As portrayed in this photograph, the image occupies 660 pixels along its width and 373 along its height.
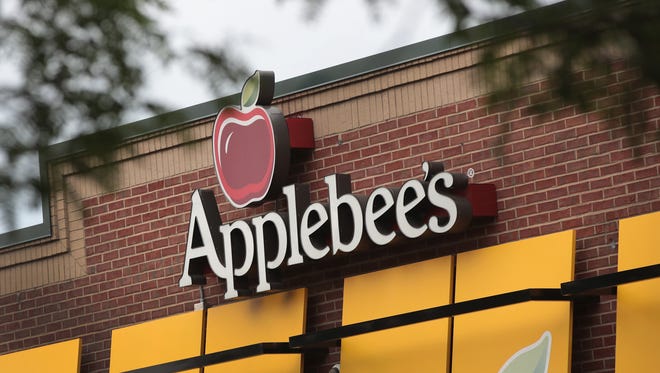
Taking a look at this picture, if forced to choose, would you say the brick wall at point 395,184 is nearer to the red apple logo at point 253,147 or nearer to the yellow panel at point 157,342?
the yellow panel at point 157,342

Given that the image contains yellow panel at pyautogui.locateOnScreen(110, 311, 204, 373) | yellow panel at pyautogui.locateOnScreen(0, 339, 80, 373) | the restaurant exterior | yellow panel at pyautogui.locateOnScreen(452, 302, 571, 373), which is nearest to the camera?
yellow panel at pyautogui.locateOnScreen(452, 302, 571, 373)

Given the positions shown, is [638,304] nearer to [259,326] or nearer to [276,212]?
[276,212]

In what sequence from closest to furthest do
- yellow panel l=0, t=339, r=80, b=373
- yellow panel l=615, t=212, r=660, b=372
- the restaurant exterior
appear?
yellow panel l=615, t=212, r=660, b=372
the restaurant exterior
yellow panel l=0, t=339, r=80, b=373

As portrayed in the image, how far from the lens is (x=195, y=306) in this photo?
13.5m

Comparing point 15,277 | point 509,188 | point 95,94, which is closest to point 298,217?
point 509,188

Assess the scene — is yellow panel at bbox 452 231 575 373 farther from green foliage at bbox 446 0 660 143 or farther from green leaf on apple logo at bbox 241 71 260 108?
green foliage at bbox 446 0 660 143

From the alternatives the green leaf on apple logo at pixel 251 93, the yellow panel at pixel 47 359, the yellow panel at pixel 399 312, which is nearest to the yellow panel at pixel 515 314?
the yellow panel at pixel 399 312

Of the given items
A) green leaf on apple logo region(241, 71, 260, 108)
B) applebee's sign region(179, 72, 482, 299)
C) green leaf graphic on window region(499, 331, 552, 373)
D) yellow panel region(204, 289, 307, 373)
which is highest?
green leaf on apple logo region(241, 71, 260, 108)

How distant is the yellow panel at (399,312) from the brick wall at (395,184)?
27 centimetres

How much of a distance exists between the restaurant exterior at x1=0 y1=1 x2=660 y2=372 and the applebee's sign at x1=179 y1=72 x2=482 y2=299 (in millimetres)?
20

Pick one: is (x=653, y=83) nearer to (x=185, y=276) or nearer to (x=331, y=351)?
(x=331, y=351)

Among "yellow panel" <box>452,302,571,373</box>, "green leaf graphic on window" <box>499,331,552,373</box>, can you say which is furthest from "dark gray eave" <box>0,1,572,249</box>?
"green leaf graphic on window" <box>499,331,552,373</box>

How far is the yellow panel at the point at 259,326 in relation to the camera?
41.0 ft

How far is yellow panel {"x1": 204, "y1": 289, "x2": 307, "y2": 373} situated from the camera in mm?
12500
